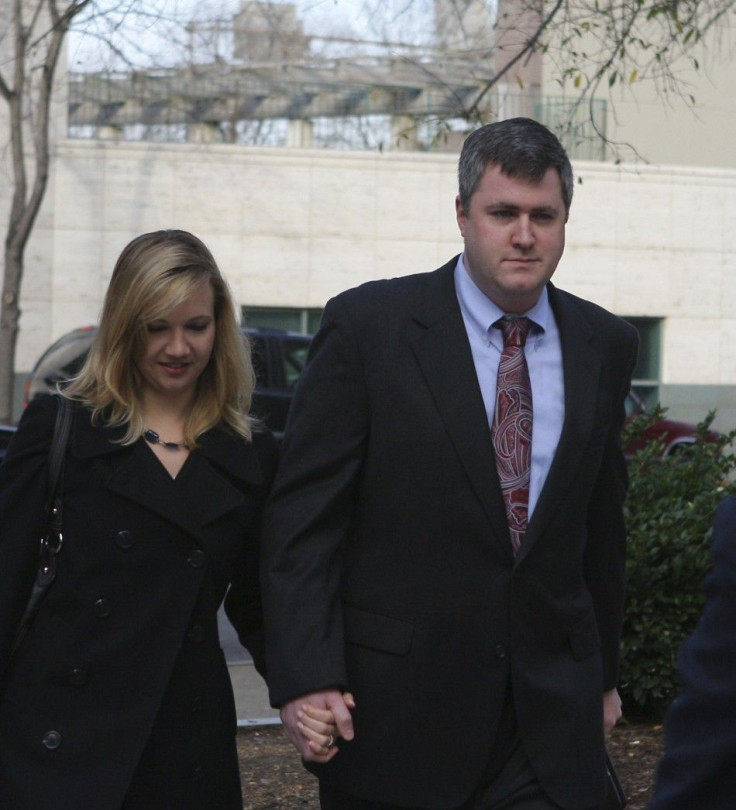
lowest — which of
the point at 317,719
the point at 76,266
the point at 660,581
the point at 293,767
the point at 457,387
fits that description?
the point at 293,767

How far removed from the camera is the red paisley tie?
3.42 m

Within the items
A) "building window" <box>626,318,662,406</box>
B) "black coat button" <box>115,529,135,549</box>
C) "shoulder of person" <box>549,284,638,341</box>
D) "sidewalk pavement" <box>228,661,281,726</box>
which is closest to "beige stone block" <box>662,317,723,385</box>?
"building window" <box>626,318,662,406</box>

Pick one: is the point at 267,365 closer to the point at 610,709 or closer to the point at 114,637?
the point at 610,709

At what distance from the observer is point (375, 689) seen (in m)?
3.41

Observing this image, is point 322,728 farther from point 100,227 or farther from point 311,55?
point 311,55

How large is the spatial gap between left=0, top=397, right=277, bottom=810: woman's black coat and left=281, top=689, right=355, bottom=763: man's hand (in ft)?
0.92

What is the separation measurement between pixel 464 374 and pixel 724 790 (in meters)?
1.60

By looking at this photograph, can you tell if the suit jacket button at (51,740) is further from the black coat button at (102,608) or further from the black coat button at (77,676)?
the black coat button at (102,608)

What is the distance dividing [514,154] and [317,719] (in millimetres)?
1388

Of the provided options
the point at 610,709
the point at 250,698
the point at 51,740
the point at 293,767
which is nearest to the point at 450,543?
the point at 610,709

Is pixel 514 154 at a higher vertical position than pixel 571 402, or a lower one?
higher

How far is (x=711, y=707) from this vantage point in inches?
76.5

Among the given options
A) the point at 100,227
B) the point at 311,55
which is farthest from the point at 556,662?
the point at 311,55

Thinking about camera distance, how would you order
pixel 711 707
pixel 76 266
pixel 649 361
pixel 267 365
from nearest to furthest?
pixel 711 707 < pixel 267 365 < pixel 76 266 < pixel 649 361
